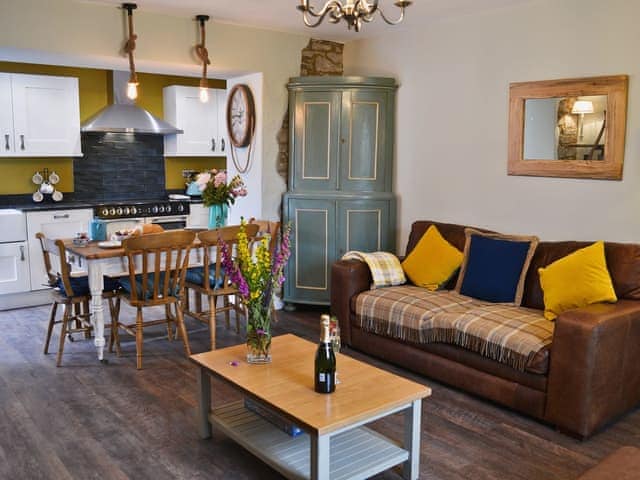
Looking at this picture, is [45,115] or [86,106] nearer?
[45,115]

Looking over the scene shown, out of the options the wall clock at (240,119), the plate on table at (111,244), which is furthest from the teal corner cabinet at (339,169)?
the plate on table at (111,244)

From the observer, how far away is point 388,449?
2750mm

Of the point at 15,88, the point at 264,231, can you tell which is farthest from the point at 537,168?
the point at 15,88

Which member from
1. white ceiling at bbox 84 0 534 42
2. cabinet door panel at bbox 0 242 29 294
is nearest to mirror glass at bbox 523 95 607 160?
white ceiling at bbox 84 0 534 42

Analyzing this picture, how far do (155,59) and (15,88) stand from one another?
2.03 metres

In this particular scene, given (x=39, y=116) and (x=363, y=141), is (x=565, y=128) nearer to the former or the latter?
(x=363, y=141)

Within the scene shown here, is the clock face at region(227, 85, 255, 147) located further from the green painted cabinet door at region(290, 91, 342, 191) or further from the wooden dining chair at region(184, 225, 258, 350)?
the wooden dining chair at region(184, 225, 258, 350)

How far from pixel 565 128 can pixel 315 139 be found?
202 centimetres

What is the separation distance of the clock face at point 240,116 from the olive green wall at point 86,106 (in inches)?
69.1

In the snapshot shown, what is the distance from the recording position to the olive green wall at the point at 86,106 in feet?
20.2

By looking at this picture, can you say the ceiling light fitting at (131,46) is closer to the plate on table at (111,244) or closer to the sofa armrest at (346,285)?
the plate on table at (111,244)

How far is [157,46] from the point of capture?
182 inches

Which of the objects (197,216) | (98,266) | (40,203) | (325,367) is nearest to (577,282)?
(325,367)

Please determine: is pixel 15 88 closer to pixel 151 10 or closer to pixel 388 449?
pixel 151 10
